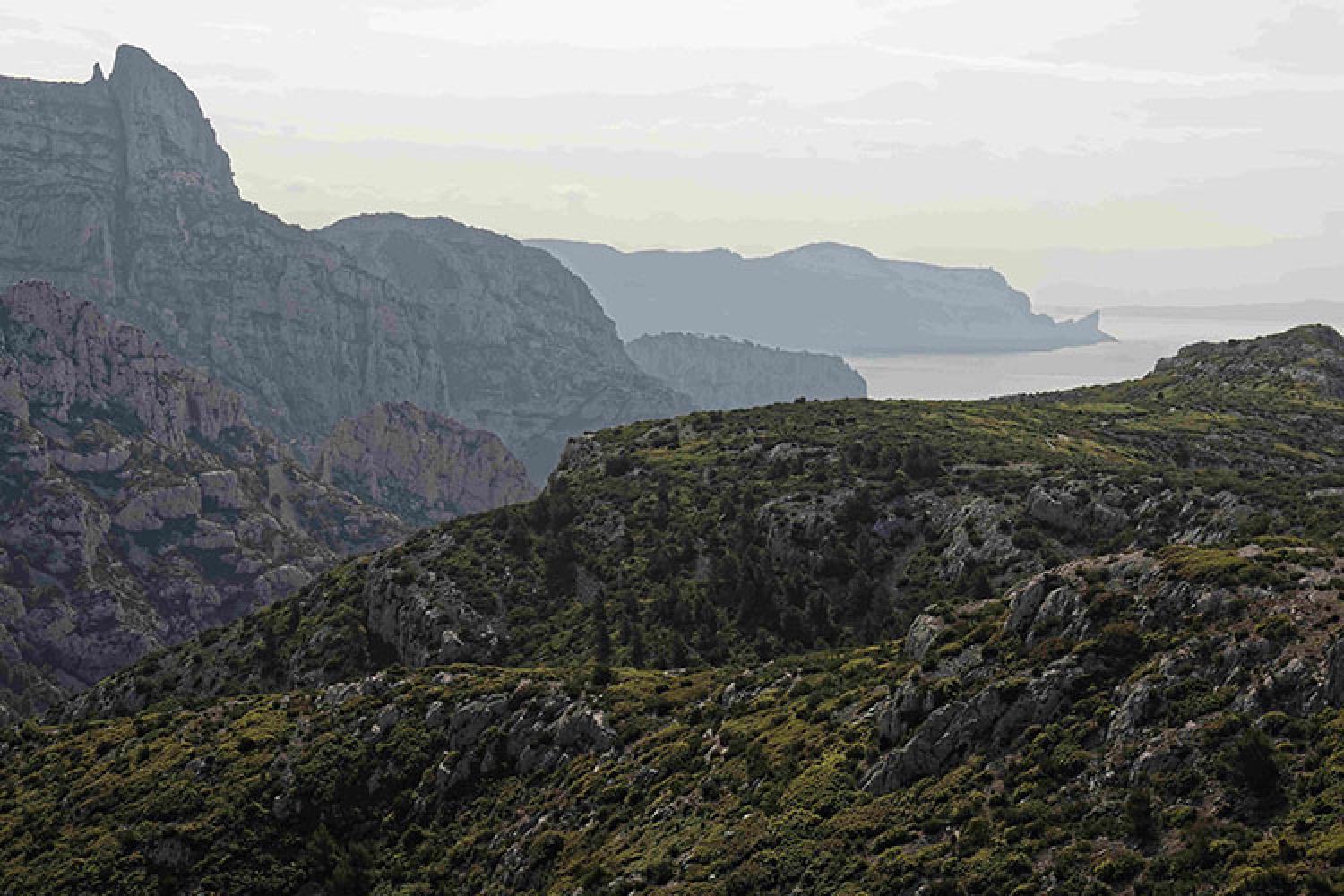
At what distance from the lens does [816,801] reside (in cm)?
5091

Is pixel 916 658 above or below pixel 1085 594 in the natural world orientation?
below

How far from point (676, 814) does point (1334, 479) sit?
307 ft

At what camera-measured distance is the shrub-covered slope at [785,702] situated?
41.5 metres

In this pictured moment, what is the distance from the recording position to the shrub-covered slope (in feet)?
136

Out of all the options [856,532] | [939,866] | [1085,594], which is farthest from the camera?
[856,532]

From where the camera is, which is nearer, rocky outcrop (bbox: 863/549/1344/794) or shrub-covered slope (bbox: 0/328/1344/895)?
shrub-covered slope (bbox: 0/328/1344/895)

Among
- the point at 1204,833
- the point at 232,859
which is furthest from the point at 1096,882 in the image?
the point at 232,859

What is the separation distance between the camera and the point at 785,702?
6856 centimetres

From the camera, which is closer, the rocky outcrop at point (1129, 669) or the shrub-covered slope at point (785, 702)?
the shrub-covered slope at point (785, 702)

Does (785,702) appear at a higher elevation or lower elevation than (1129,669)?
lower

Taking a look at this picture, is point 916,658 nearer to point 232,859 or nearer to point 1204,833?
point 1204,833

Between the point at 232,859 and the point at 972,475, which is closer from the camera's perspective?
the point at 232,859

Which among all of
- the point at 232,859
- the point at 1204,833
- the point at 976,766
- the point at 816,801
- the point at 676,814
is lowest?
the point at 232,859

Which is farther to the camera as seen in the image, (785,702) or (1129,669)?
(785,702)
